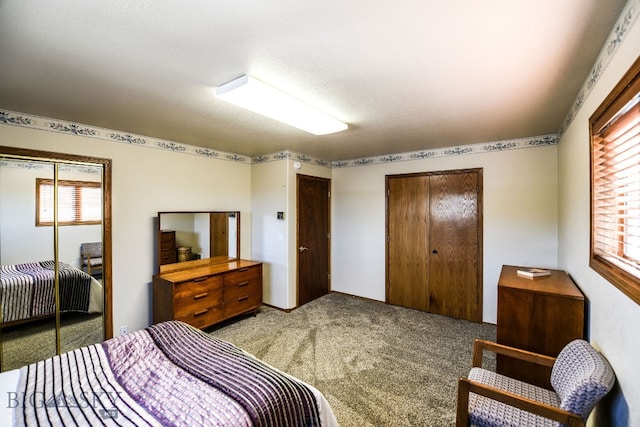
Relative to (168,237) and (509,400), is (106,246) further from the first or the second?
(509,400)

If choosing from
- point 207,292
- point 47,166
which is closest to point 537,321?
point 207,292

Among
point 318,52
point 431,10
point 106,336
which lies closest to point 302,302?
point 106,336

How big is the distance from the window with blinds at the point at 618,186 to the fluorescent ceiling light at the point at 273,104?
68.3 inches

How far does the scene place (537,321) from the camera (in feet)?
6.43

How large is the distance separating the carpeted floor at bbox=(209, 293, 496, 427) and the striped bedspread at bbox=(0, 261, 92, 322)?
4.63 feet

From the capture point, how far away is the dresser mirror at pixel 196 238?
10.8ft

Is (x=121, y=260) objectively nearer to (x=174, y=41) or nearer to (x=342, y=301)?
(x=174, y=41)

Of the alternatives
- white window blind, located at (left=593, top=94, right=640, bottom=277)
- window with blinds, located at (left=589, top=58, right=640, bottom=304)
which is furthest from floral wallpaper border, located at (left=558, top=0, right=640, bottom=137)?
white window blind, located at (left=593, top=94, right=640, bottom=277)

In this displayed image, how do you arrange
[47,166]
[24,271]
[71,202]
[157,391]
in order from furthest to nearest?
[71,202]
[47,166]
[24,271]
[157,391]

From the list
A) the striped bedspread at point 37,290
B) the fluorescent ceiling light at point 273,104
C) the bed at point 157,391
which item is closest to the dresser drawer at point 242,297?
the striped bedspread at point 37,290

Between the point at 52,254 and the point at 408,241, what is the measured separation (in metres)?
3.98

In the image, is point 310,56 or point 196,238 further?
point 196,238

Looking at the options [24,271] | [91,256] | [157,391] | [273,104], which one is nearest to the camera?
[157,391]

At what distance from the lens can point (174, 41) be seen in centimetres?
143
